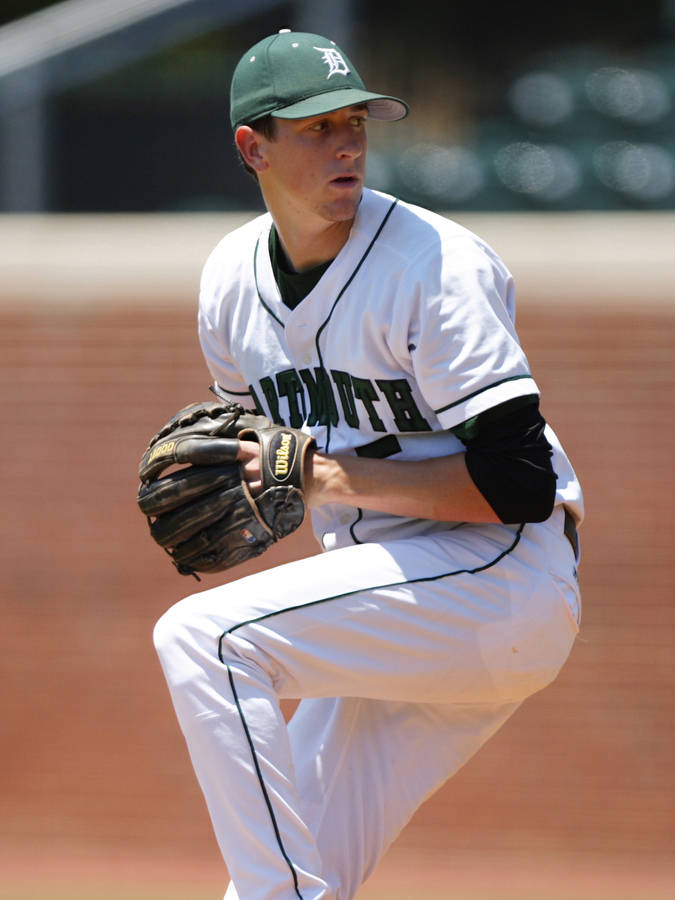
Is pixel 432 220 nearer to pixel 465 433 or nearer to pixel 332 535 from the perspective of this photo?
pixel 465 433

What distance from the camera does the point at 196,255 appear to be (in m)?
5.44

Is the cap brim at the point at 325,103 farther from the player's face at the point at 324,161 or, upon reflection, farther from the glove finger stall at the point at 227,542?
the glove finger stall at the point at 227,542

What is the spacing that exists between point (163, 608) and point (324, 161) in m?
3.31

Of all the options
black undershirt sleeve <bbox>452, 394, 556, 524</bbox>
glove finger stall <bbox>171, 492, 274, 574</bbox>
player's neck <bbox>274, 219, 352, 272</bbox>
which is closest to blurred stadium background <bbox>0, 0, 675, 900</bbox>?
player's neck <bbox>274, 219, 352, 272</bbox>

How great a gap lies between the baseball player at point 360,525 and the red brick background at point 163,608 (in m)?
2.63

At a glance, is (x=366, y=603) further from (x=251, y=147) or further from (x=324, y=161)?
(x=251, y=147)

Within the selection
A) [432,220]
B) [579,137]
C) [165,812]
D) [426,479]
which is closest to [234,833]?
[426,479]

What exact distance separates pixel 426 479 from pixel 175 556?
0.51m

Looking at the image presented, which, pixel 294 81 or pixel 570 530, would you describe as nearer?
pixel 294 81

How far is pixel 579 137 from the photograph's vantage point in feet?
18.2

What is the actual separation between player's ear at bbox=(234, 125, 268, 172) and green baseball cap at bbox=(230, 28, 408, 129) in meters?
0.02

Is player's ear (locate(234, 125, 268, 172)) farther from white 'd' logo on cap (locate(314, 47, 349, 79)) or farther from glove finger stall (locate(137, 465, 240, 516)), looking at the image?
glove finger stall (locate(137, 465, 240, 516))

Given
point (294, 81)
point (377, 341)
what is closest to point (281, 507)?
point (377, 341)

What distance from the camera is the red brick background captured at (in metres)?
5.16
